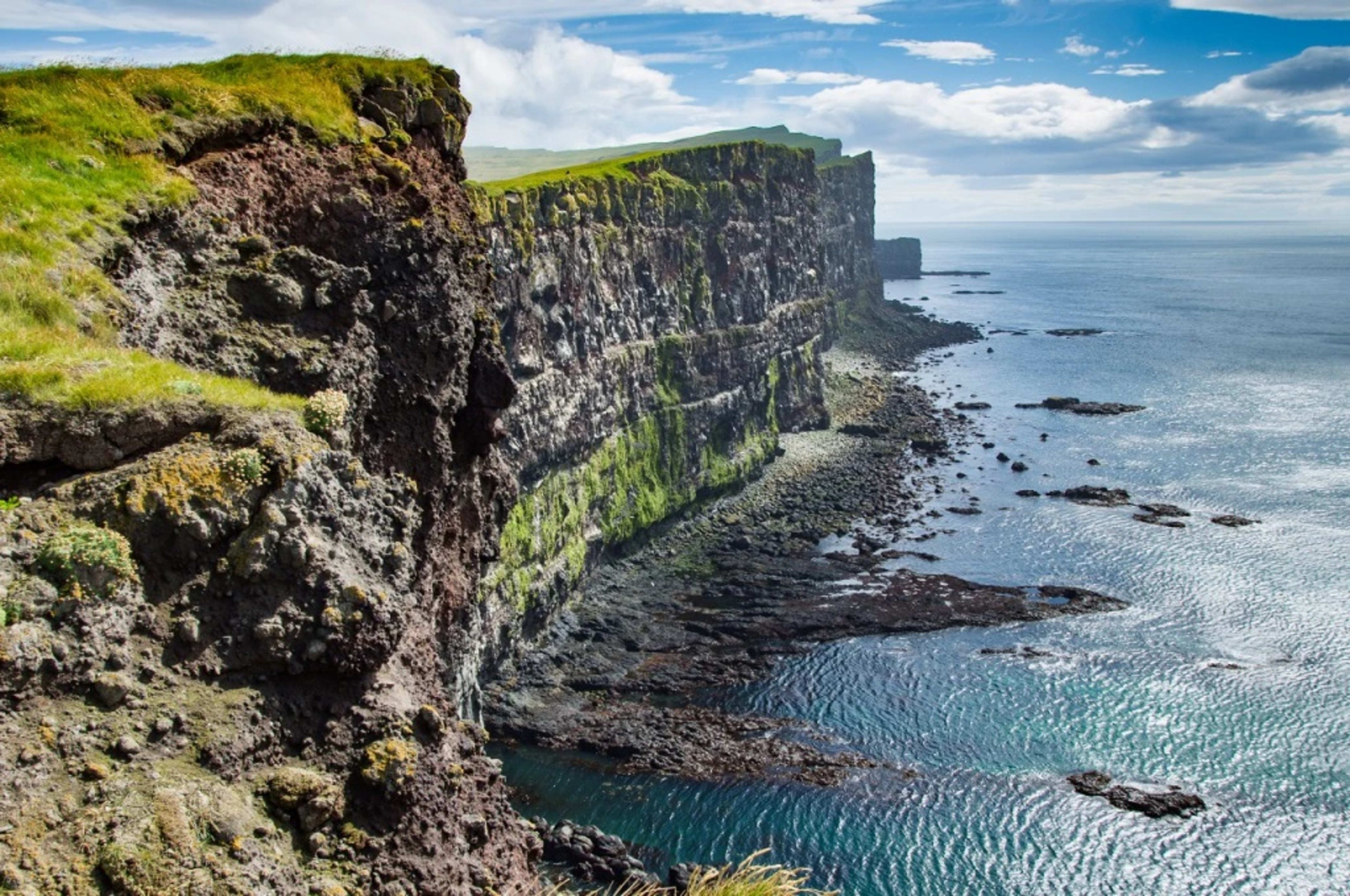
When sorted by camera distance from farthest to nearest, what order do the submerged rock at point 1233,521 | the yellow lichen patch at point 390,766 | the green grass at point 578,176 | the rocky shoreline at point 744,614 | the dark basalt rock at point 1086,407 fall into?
the dark basalt rock at point 1086,407
the submerged rock at point 1233,521
the green grass at point 578,176
the rocky shoreline at point 744,614
the yellow lichen patch at point 390,766

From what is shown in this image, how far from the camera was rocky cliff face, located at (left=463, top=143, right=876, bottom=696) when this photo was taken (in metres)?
63.3

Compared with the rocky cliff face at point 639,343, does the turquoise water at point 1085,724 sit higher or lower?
lower

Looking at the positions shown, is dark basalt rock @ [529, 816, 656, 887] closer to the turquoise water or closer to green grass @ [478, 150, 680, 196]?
the turquoise water

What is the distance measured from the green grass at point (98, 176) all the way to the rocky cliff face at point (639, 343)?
78.2ft

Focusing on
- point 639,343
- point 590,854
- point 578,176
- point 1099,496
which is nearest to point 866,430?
point 1099,496

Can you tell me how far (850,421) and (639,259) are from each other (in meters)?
47.8

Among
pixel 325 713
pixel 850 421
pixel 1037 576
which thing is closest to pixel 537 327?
pixel 1037 576

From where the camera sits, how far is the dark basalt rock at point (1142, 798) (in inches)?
1895

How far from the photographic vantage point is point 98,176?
23453mm

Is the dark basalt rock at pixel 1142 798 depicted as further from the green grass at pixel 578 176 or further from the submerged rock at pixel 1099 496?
the submerged rock at pixel 1099 496

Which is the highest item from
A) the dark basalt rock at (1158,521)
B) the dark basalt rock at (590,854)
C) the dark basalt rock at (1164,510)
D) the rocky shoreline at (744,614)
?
the dark basalt rock at (1164,510)

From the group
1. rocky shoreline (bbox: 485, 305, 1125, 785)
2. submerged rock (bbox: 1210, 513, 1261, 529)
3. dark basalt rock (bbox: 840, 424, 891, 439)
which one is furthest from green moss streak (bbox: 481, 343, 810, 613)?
submerged rock (bbox: 1210, 513, 1261, 529)

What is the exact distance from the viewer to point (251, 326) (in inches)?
881

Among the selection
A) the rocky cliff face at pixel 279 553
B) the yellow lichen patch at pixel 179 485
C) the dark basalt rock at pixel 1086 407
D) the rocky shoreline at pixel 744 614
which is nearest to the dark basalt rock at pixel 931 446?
the rocky shoreline at pixel 744 614
